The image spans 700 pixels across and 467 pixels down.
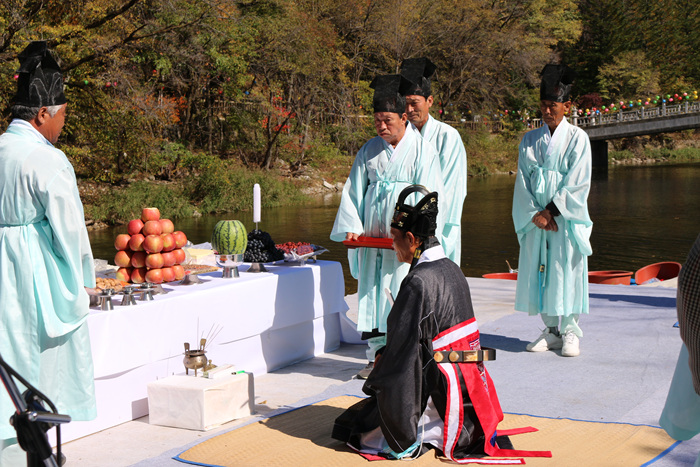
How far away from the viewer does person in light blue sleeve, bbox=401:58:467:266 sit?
5516 millimetres

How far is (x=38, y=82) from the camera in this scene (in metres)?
3.36

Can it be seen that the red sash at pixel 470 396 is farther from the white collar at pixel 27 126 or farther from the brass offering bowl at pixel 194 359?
the white collar at pixel 27 126

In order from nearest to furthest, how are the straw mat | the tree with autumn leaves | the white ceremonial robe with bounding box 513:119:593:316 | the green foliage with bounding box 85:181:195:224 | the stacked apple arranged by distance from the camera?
the straw mat
the stacked apple
the white ceremonial robe with bounding box 513:119:593:316
the tree with autumn leaves
the green foliage with bounding box 85:181:195:224

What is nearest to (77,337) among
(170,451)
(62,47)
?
(170,451)

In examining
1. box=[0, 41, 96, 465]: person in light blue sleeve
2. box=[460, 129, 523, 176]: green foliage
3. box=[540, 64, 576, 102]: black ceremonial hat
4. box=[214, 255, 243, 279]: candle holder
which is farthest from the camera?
box=[460, 129, 523, 176]: green foliage

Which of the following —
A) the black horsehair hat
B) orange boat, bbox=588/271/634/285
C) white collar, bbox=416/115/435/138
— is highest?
white collar, bbox=416/115/435/138

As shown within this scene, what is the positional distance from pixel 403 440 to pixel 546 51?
134 ft

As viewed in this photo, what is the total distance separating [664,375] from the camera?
499cm

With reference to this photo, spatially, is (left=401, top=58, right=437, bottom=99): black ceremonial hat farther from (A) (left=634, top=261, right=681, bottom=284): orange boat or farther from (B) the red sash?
(A) (left=634, top=261, right=681, bottom=284): orange boat

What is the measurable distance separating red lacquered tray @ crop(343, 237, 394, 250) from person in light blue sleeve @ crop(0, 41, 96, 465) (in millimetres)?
1973

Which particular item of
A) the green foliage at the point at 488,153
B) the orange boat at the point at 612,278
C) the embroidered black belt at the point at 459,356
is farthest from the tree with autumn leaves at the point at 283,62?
the embroidered black belt at the point at 459,356

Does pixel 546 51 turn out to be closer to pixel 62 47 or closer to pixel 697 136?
pixel 697 136

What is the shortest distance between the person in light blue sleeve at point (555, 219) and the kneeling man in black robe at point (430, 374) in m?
2.23

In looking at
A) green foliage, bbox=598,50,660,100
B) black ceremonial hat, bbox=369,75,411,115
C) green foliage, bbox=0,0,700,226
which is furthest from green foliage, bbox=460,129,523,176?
black ceremonial hat, bbox=369,75,411,115
